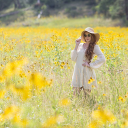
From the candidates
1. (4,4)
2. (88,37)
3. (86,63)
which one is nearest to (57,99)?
(86,63)

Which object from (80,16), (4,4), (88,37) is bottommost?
(88,37)

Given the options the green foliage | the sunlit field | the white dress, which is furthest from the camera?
the green foliage

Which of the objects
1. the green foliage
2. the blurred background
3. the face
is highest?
the green foliage

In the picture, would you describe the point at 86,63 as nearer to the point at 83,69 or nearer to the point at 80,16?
the point at 83,69

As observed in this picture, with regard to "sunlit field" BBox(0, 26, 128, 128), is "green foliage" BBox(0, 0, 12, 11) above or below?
above

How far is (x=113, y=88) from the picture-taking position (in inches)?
130

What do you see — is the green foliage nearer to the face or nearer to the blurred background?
the blurred background

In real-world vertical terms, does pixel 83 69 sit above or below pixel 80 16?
below

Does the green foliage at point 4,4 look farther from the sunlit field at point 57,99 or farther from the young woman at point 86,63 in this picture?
the young woman at point 86,63

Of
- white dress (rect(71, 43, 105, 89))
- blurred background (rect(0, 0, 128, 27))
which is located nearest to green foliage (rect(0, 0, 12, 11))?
blurred background (rect(0, 0, 128, 27))

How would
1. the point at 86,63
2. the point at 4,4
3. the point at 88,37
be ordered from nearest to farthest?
the point at 86,63
the point at 88,37
the point at 4,4

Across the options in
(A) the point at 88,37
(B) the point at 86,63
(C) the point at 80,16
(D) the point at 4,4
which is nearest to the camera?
(B) the point at 86,63

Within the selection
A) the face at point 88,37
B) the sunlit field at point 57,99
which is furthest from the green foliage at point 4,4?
the face at point 88,37

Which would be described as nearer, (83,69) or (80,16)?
(83,69)
